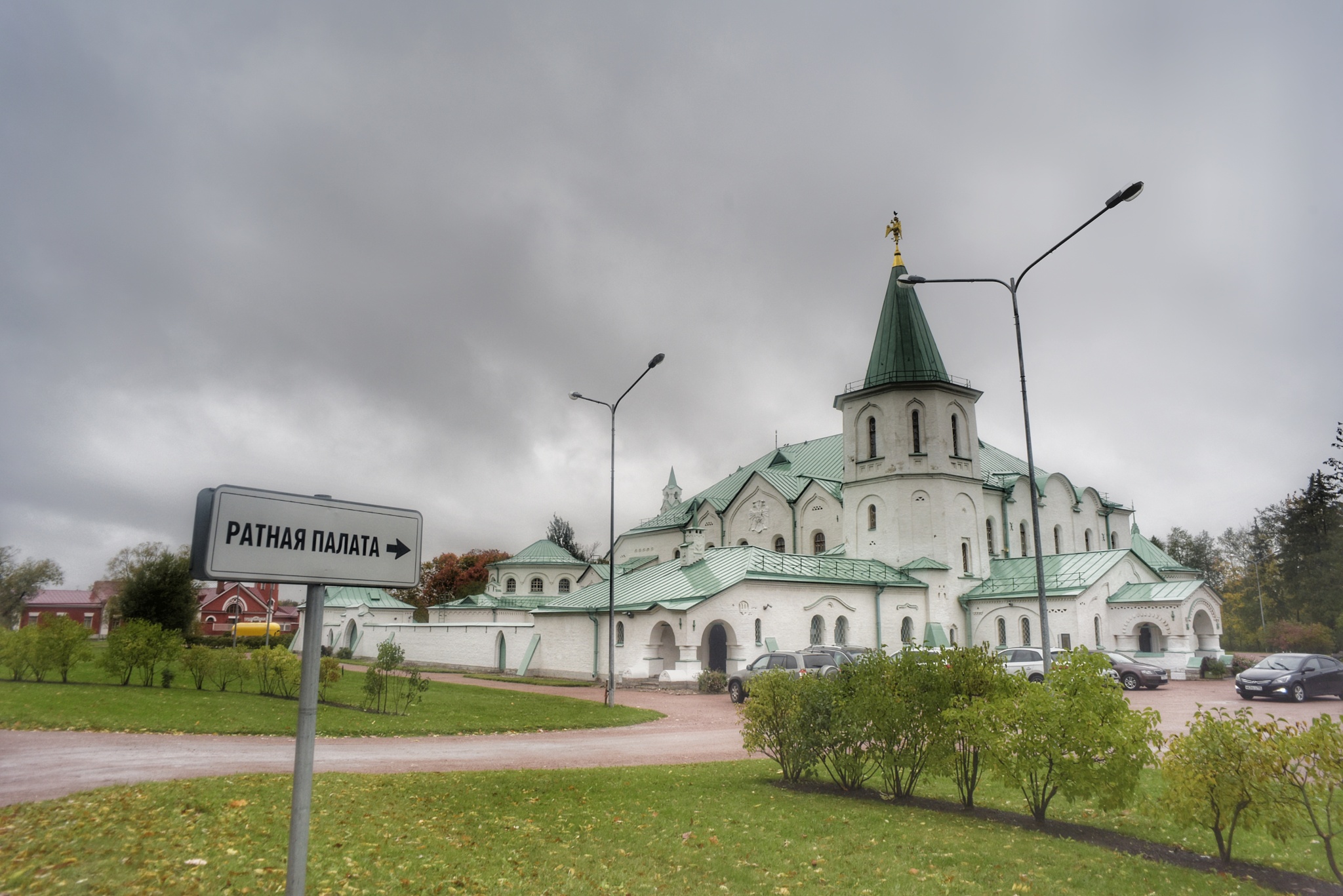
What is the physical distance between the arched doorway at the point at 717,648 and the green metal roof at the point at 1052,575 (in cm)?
1408

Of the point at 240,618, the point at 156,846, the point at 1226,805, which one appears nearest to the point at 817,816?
the point at 1226,805

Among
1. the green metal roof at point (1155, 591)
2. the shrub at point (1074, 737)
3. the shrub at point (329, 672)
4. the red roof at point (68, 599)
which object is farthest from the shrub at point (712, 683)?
the red roof at point (68, 599)

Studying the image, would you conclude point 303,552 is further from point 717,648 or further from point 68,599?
point 68,599

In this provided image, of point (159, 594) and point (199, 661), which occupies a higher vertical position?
point (159, 594)

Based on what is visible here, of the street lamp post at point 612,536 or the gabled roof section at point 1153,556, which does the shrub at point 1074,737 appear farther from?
the gabled roof section at point 1153,556

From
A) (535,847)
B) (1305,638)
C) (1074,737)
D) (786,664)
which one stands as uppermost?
(1074,737)

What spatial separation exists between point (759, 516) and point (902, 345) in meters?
13.2

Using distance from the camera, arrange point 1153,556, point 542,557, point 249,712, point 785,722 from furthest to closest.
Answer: point 542,557 → point 1153,556 → point 249,712 → point 785,722

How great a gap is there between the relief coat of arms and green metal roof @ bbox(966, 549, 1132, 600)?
12.2 m

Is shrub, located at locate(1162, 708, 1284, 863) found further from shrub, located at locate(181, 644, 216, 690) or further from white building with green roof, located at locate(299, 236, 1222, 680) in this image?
shrub, located at locate(181, 644, 216, 690)

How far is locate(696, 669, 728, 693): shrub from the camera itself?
29.3 meters

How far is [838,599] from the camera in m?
35.3

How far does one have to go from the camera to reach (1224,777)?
7180mm

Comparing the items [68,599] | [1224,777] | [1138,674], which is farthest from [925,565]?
[68,599]
